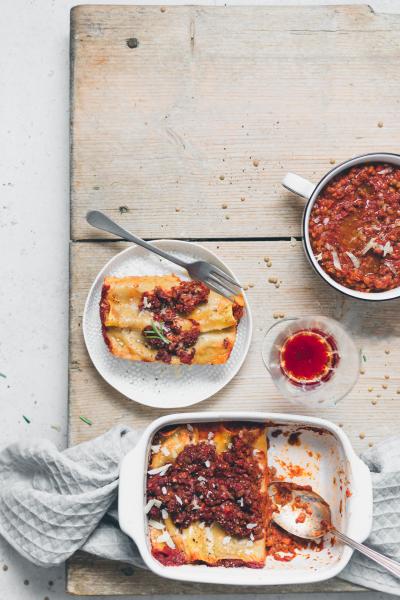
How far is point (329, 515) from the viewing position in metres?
2.05

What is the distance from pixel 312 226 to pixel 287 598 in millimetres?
1123

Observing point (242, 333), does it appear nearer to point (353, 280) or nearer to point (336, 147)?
point (353, 280)

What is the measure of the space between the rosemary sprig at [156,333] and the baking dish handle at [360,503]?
61cm

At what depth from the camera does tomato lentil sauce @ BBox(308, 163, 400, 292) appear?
6.68 feet

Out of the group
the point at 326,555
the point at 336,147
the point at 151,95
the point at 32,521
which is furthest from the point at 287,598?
the point at 151,95

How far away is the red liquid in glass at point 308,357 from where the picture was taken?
82.2 inches

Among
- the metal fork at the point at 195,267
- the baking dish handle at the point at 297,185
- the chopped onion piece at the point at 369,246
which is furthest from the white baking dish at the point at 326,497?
the baking dish handle at the point at 297,185

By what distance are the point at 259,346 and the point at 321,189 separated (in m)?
0.49

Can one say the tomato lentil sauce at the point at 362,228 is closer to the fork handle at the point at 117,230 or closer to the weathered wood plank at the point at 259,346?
the weathered wood plank at the point at 259,346

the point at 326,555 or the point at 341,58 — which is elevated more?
the point at 341,58

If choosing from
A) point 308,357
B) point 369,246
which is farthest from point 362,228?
point 308,357

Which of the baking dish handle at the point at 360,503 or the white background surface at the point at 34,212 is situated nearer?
the baking dish handle at the point at 360,503

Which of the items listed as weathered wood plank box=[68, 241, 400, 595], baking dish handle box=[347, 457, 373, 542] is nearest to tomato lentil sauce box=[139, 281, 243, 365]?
weathered wood plank box=[68, 241, 400, 595]

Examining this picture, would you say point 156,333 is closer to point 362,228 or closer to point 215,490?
point 215,490
